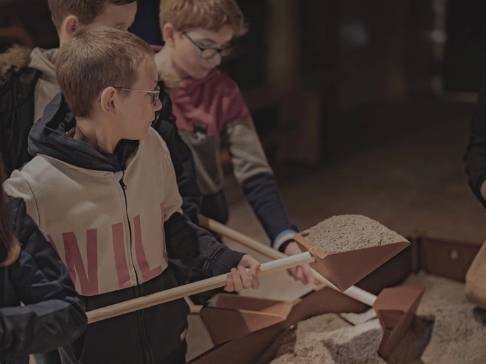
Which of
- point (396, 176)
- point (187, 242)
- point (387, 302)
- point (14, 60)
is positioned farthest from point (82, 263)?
point (396, 176)

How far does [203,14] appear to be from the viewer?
6.00ft

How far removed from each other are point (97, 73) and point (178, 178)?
485 millimetres

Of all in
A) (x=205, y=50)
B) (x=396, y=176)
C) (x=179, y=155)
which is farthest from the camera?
(x=396, y=176)

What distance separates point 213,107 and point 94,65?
0.65 meters

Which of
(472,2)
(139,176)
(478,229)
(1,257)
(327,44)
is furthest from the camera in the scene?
(472,2)

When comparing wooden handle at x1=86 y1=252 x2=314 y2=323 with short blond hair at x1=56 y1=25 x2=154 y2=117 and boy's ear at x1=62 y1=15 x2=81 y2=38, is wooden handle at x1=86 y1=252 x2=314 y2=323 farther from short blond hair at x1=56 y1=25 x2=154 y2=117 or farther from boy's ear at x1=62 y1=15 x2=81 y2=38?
boy's ear at x1=62 y1=15 x2=81 y2=38

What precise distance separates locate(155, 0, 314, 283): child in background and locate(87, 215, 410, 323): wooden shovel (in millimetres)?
299

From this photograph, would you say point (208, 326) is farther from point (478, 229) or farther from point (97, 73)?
point (478, 229)

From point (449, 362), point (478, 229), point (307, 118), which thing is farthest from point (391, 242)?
point (307, 118)

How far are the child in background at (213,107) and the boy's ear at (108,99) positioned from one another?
48cm

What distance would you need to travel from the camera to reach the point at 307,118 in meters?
4.10

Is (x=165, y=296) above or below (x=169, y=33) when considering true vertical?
below

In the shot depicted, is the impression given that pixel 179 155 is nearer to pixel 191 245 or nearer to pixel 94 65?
pixel 191 245

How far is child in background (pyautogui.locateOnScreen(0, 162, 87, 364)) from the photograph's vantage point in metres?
1.15
